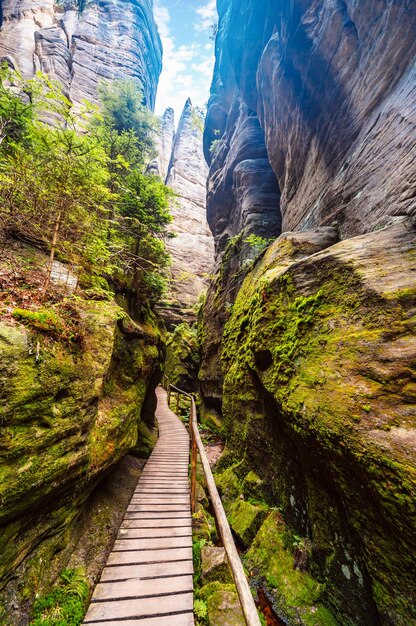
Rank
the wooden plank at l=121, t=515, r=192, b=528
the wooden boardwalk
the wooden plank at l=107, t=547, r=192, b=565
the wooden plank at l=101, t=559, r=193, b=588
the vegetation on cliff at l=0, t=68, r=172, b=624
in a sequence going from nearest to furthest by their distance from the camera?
the vegetation on cliff at l=0, t=68, r=172, b=624, the wooden boardwalk, the wooden plank at l=101, t=559, r=193, b=588, the wooden plank at l=107, t=547, r=192, b=565, the wooden plank at l=121, t=515, r=192, b=528

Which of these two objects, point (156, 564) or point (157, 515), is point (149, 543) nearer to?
point (156, 564)

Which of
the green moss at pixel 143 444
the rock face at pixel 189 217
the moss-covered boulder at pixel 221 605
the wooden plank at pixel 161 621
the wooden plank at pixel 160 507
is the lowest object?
the moss-covered boulder at pixel 221 605

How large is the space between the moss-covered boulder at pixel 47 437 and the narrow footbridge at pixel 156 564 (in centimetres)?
94

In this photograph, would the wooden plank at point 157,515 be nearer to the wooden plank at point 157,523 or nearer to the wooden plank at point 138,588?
the wooden plank at point 157,523

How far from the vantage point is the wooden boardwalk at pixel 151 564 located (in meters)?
3.27

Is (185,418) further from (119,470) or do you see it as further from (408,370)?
(408,370)

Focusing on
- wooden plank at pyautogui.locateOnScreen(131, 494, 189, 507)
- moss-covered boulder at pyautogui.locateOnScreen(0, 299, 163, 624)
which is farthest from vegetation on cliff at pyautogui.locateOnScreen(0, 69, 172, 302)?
wooden plank at pyautogui.locateOnScreen(131, 494, 189, 507)

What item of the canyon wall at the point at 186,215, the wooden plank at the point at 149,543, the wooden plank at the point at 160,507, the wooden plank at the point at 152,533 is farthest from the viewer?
the canyon wall at the point at 186,215

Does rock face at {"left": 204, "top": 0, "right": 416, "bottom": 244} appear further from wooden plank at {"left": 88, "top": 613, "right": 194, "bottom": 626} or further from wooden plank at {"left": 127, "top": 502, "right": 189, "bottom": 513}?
wooden plank at {"left": 127, "top": 502, "right": 189, "bottom": 513}

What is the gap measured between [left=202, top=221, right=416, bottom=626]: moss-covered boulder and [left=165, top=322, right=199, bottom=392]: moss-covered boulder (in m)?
13.8

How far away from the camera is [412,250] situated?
4184 millimetres

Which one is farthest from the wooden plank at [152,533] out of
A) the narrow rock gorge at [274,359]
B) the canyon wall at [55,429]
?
the canyon wall at [55,429]

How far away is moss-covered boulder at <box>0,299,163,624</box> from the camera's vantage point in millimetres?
2932

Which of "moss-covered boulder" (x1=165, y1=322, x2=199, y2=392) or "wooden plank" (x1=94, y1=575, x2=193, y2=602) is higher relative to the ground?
"moss-covered boulder" (x1=165, y1=322, x2=199, y2=392)
